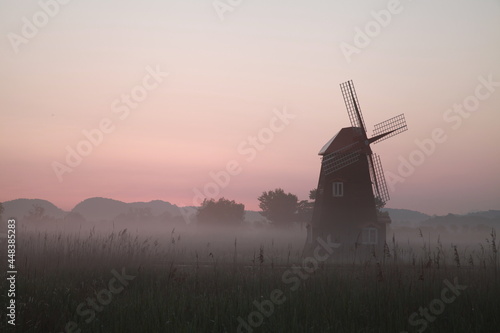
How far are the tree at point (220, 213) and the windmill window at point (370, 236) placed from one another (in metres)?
54.7

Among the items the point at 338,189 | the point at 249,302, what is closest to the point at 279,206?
the point at 338,189

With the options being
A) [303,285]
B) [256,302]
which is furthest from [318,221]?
[256,302]

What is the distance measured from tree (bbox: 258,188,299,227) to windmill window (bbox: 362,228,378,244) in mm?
40904

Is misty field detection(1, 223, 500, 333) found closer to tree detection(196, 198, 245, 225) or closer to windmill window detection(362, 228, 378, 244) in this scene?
windmill window detection(362, 228, 378, 244)

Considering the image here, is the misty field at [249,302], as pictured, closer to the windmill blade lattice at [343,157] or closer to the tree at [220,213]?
the windmill blade lattice at [343,157]

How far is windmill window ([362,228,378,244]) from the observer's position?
2955cm

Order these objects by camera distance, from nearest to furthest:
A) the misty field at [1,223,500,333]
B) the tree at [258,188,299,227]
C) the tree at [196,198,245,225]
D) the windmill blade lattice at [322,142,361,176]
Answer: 1. the misty field at [1,223,500,333]
2. the windmill blade lattice at [322,142,361,176]
3. the tree at [258,188,299,227]
4. the tree at [196,198,245,225]

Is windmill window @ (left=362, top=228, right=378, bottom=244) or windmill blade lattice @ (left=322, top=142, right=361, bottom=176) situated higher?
windmill blade lattice @ (left=322, top=142, right=361, bottom=176)

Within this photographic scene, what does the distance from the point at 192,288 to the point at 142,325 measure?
2.89 metres

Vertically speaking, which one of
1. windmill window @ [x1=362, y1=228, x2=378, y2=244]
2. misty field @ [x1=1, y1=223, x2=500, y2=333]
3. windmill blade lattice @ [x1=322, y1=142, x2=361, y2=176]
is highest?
windmill blade lattice @ [x1=322, y1=142, x2=361, y2=176]

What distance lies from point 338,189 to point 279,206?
41.2 metres

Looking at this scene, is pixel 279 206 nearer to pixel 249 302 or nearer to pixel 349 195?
pixel 349 195

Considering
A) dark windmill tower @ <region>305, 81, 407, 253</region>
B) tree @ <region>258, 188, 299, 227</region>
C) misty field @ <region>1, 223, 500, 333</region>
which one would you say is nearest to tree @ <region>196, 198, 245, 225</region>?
tree @ <region>258, 188, 299, 227</region>

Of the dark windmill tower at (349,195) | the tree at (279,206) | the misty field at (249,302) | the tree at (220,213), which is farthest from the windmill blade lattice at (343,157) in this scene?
the tree at (220,213)
